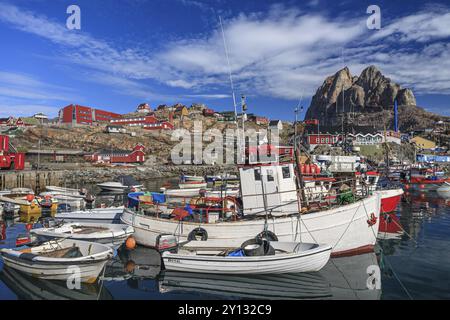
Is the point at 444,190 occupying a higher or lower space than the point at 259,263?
higher

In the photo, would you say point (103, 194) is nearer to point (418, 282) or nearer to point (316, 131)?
point (418, 282)

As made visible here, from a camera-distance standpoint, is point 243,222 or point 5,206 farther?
point 5,206

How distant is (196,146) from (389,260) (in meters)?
97.2

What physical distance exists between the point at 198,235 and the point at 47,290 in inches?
261

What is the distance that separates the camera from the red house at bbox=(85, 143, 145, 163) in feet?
240

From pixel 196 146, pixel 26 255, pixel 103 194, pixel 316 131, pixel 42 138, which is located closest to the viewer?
pixel 26 255

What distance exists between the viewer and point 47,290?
37.5 ft

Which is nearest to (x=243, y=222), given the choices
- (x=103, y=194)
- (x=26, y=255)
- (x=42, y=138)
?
(x=26, y=255)

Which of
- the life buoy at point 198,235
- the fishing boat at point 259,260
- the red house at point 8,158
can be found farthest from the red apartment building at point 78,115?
the fishing boat at point 259,260

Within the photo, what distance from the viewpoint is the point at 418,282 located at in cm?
1213

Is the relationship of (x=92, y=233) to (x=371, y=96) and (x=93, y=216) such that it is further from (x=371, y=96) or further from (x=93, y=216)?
(x=371, y=96)

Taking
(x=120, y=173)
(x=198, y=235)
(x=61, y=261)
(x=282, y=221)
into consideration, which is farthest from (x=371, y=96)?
(x=61, y=261)

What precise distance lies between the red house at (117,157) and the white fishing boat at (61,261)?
63.7 metres

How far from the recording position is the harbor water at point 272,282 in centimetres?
1114
